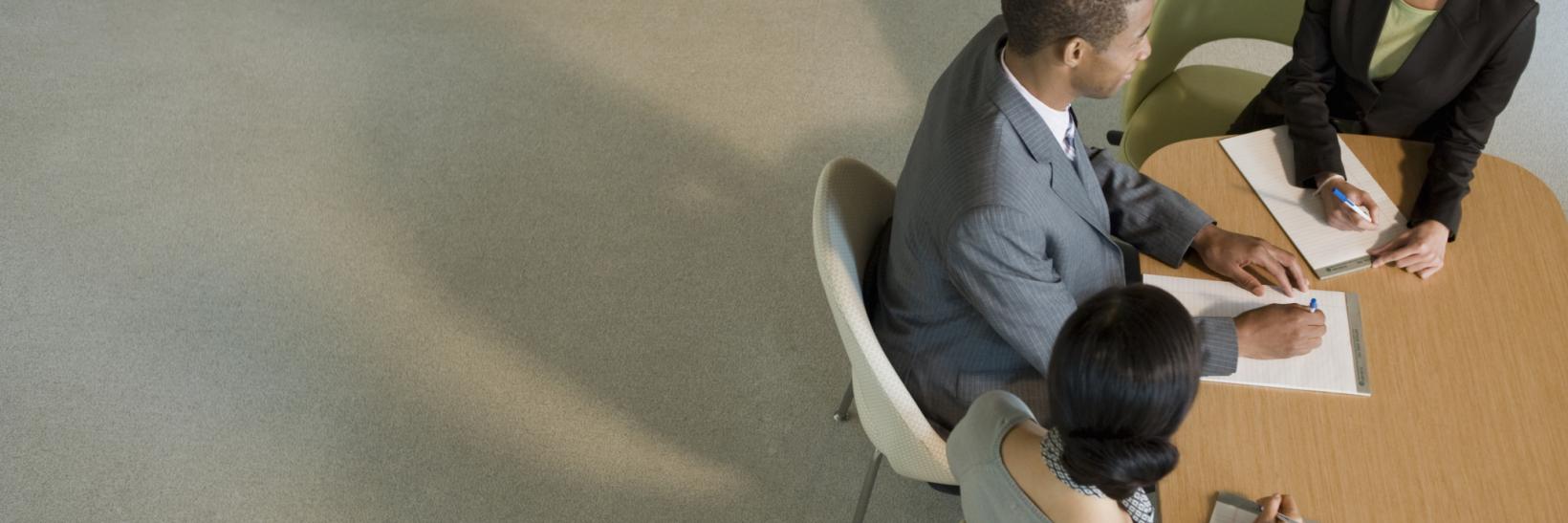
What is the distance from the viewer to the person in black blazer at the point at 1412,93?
1.75 meters

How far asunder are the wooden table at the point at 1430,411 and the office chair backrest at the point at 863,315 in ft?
1.17

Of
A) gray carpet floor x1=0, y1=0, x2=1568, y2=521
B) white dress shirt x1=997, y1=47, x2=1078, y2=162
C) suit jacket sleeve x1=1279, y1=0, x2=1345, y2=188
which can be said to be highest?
white dress shirt x1=997, y1=47, x2=1078, y2=162

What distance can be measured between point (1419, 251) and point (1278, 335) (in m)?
0.32

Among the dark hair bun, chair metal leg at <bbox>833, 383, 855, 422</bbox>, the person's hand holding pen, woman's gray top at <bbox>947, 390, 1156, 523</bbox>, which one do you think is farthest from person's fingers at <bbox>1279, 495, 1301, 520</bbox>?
chair metal leg at <bbox>833, 383, 855, 422</bbox>

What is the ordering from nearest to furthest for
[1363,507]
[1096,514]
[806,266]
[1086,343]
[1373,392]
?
[1086,343]
[1096,514]
[1363,507]
[1373,392]
[806,266]

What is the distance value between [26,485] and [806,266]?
1.79 meters

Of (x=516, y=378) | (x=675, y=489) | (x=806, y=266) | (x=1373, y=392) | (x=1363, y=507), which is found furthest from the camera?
(x=806, y=266)

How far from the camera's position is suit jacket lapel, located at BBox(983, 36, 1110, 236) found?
59.9 inches

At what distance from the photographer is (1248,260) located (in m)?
1.66

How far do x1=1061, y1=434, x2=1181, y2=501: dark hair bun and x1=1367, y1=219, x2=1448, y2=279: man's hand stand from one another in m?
0.74

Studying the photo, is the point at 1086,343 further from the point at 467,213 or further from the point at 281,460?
the point at 467,213

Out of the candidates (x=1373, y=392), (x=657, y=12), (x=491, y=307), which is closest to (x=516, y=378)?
(x=491, y=307)

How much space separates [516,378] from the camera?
2.55 metres

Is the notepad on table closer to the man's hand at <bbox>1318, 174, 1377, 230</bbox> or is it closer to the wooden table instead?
the wooden table
